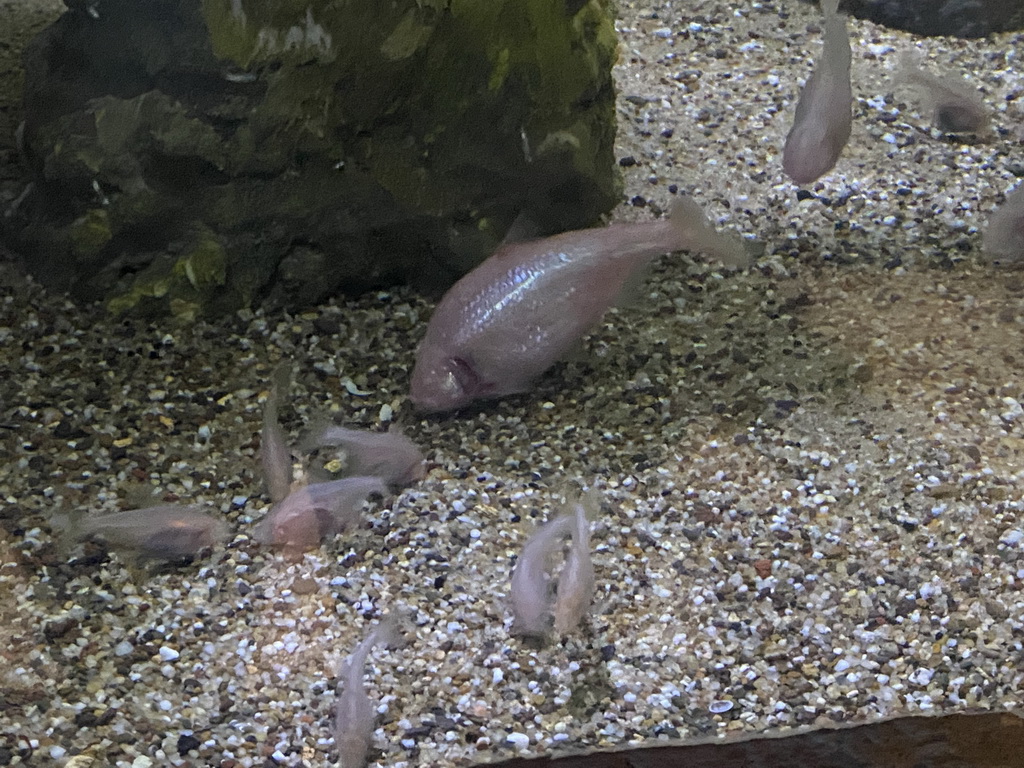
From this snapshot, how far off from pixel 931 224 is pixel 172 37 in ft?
8.44

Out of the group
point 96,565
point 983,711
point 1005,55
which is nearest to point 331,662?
point 96,565

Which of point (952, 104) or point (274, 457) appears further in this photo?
point (952, 104)

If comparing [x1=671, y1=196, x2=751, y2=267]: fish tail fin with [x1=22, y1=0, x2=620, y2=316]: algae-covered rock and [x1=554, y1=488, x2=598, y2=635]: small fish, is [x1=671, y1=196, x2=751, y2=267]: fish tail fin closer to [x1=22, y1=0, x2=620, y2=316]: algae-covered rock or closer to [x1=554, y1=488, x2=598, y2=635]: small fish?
[x1=22, y1=0, x2=620, y2=316]: algae-covered rock

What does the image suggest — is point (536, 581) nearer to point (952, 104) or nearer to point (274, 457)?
point (274, 457)

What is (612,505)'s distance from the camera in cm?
245

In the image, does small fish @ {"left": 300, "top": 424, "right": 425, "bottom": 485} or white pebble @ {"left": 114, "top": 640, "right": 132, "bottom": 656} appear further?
small fish @ {"left": 300, "top": 424, "right": 425, "bottom": 485}

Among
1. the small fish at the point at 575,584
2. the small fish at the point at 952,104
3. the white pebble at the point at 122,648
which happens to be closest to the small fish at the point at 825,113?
the small fish at the point at 952,104

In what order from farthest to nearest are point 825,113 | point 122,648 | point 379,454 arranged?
point 825,113
point 379,454
point 122,648

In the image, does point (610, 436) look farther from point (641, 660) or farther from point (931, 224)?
point (931, 224)

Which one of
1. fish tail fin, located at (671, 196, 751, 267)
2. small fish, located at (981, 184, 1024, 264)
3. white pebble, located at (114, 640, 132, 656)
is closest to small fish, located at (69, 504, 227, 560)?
white pebble, located at (114, 640, 132, 656)

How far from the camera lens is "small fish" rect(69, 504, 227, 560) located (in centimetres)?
225

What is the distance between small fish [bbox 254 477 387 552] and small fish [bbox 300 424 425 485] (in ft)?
0.37

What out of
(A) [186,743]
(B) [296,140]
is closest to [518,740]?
(A) [186,743]

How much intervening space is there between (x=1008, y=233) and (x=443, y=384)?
1967 millimetres
